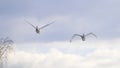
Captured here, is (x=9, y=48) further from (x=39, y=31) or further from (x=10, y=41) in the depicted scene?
(x=39, y=31)

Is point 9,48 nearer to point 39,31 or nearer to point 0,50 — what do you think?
point 0,50

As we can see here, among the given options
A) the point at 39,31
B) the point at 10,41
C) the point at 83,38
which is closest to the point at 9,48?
the point at 10,41

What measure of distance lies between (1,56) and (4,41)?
317 centimetres

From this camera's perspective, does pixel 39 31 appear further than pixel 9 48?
No

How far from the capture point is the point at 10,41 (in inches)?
2400

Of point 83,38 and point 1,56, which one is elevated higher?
point 83,38

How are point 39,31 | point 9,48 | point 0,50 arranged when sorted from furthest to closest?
1. point 0,50
2. point 9,48
3. point 39,31

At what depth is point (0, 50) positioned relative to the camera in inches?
2554

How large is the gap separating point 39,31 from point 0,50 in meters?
13.3

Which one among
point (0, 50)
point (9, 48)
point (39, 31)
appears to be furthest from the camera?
point (0, 50)

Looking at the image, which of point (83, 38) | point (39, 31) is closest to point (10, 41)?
point (39, 31)

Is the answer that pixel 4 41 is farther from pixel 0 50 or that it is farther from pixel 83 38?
pixel 83 38

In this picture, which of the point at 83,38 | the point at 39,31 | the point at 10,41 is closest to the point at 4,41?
the point at 10,41

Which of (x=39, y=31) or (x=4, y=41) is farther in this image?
(x=4, y=41)
